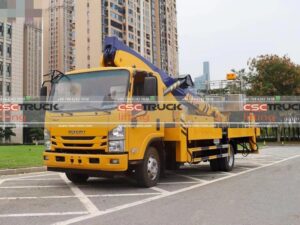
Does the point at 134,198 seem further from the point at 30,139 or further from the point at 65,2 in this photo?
the point at 65,2

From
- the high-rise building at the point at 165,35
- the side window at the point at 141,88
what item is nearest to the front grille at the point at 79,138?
the side window at the point at 141,88

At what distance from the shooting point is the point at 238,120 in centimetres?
1378

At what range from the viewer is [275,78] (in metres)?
44.2

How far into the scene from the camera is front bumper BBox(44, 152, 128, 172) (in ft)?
26.3

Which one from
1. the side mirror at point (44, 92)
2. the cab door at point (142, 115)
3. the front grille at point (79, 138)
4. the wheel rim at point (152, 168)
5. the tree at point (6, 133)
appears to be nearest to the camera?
the front grille at point (79, 138)

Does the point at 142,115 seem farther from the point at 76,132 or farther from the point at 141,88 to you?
the point at 76,132

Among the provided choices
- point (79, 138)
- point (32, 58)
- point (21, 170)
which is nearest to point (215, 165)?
point (79, 138)

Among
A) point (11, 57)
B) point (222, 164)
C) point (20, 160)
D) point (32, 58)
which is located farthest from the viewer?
point (32, 58)

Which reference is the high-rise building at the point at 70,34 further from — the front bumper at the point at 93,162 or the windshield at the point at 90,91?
the front bumper at the point at 93,162

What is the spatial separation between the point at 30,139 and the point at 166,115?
2123 inches

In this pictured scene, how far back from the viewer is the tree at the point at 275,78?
43281 millimetres

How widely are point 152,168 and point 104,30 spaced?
84.5 metres

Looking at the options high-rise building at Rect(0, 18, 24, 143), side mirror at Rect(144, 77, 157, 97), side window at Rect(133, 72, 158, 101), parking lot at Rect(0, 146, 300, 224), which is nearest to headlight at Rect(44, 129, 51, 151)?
parking lot at Rect(0, 146, 300, 224)

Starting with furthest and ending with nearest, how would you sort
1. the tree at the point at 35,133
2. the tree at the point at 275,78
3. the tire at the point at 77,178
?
the tree at the point at 35,133, the tree at the point at 275,78, the tire at the point at 77,178
